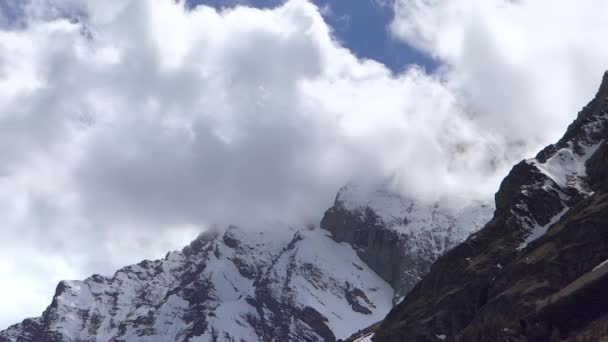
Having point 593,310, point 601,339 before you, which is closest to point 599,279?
point 593,310

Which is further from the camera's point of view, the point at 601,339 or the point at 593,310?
the point at 593,310

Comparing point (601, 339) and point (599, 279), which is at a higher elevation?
point (599, 279)

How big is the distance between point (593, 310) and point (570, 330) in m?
5.42

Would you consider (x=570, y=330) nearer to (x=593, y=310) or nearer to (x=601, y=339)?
(x=593, y=310)

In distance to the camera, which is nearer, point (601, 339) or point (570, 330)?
point (601, 339)

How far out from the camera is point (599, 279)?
19700cm

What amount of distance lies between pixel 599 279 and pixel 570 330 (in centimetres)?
989

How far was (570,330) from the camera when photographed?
19788 centimetres

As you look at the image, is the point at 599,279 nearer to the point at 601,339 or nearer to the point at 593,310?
the point at 593,310

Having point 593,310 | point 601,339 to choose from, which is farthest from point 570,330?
point 601,339

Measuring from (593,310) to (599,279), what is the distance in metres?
5.39

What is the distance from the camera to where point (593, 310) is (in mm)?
195625

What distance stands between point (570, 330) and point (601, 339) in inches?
705
